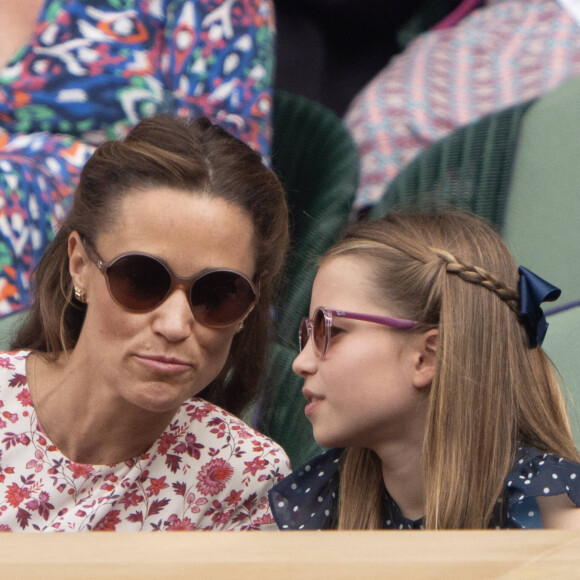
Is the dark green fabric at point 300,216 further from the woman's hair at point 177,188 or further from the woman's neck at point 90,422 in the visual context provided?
the woman's neck at point 90,422

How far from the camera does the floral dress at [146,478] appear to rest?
1336 millimetres

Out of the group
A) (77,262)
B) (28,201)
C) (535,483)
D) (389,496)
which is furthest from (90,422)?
(28,201)

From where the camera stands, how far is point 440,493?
1.21 metres

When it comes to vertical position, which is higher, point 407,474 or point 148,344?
point 148,344

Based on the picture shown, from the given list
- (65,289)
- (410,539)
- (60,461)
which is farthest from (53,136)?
(410,539)

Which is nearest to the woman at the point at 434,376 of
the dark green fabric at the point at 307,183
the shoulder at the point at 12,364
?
the shoulder at the point at 12,364

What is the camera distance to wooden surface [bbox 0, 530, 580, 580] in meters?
0.57

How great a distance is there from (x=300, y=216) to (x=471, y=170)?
44cm

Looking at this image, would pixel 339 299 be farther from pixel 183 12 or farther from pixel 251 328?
pixel 183 12

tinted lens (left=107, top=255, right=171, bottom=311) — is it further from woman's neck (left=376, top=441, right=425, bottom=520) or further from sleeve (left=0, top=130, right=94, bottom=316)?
sleeve (left=0, top=130, right=94, bottom=316)

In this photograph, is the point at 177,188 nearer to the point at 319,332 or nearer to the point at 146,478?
the point at 319,332

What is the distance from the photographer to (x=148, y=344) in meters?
1.24

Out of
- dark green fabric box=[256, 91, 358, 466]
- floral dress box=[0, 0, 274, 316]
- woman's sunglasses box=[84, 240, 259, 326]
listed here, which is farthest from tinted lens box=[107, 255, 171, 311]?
floral dress box=[0, 0, 274, 316]

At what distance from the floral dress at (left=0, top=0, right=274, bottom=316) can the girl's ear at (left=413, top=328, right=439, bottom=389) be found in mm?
1004
